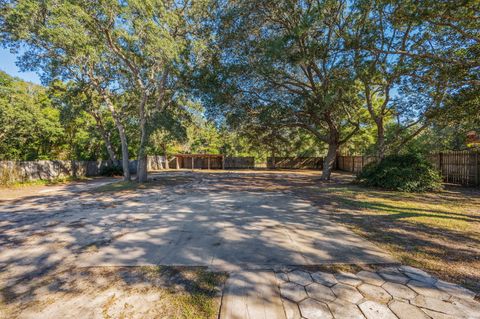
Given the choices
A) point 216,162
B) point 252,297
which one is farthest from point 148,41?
point 216,162

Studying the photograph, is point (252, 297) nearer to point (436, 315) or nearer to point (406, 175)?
point (436, 315)

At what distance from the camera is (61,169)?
43.2 feet

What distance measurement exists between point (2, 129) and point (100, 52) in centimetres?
818

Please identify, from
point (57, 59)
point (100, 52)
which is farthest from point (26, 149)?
point (100, 52)

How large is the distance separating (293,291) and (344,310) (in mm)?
449

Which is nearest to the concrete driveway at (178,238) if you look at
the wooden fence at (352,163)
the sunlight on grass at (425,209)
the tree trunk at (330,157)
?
the sunlight on grass at (425,209)

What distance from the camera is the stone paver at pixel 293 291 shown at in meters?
1.90

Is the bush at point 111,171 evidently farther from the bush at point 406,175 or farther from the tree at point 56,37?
the bush at point 406,175

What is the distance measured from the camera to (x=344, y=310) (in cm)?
173

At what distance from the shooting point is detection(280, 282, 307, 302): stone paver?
1.90m

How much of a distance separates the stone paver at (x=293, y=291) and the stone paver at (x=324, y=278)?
24cm

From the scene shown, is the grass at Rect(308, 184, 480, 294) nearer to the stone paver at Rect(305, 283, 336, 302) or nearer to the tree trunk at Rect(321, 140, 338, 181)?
the stone paver at Rect(305, 283, 336, 302)

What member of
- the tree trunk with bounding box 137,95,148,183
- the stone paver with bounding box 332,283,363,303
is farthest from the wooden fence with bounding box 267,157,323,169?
the stone paver with bounding box 332,283,363,303

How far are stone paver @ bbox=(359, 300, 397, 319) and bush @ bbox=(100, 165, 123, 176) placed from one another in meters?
17.4
